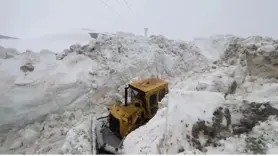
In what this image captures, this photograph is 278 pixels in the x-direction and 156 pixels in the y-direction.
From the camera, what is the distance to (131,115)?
12.0 feet

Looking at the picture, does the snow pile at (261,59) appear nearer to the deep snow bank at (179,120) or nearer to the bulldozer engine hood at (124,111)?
the deep snow bank at (179,120)

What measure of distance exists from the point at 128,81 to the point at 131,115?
7.78 ft

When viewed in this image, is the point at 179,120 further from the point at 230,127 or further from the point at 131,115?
the point at 131,115

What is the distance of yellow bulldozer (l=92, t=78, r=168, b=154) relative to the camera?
356 centimetres

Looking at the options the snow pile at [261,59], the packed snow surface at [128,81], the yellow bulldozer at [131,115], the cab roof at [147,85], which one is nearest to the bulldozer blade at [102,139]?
the yellow bulldozer at [131,115]

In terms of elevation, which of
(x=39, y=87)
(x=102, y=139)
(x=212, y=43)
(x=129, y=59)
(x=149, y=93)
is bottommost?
(x=102, y=139)

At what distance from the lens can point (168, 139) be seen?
71.5 inches

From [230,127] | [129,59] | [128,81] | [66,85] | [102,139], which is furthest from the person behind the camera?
[129,59]

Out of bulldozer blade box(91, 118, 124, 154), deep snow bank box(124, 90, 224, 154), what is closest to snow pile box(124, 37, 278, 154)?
deep snow bank box(124, 90, 224, 154)

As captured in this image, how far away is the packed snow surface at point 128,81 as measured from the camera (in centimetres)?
186

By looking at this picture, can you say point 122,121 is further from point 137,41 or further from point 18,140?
point 137,41

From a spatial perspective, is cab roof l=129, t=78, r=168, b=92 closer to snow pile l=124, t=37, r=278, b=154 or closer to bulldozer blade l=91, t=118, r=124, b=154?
bulldozer blade l=91, t=118, r=124, b=154

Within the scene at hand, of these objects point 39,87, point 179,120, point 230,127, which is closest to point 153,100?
point 179,120

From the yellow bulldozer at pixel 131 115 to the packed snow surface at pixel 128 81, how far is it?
242mm
